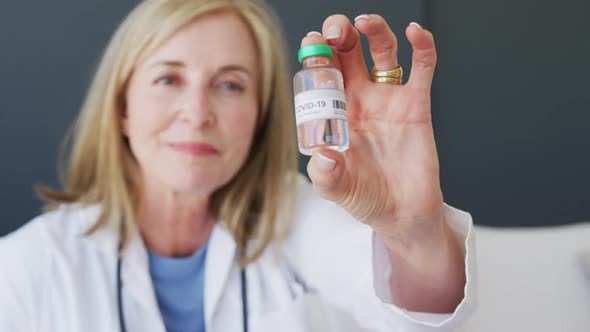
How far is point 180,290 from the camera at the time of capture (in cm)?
114

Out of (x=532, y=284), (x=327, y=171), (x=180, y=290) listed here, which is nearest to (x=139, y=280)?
(x=180, y=290)

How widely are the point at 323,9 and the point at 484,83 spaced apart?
0.52 m

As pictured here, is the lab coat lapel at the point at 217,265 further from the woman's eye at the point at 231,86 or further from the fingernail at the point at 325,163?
the fingernail at the point at 325,163

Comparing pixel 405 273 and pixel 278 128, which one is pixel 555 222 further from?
pixel 405 273

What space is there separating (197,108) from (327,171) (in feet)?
1.73

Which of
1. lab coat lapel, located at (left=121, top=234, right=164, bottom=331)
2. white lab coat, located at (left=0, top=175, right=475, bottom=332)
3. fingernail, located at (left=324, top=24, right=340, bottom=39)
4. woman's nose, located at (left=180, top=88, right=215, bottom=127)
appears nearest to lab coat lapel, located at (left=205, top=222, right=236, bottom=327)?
white lab coat, located at (left=0, top=175, right=475, bottom=332)

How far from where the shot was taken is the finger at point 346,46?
2.33 ft

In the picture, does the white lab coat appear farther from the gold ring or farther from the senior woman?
the gold ring

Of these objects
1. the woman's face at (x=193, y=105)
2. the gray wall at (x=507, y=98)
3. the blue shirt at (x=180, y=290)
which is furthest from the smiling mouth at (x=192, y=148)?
the gray wall at (x=507, y=98)

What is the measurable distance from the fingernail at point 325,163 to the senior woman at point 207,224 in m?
0.12

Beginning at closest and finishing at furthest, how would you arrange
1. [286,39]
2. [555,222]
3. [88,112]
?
[88,112], [286,39], [555,222]

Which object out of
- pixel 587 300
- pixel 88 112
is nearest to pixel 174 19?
pixel 88 112

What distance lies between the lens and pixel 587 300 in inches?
44.8

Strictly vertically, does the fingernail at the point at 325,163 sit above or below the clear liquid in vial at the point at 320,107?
below
